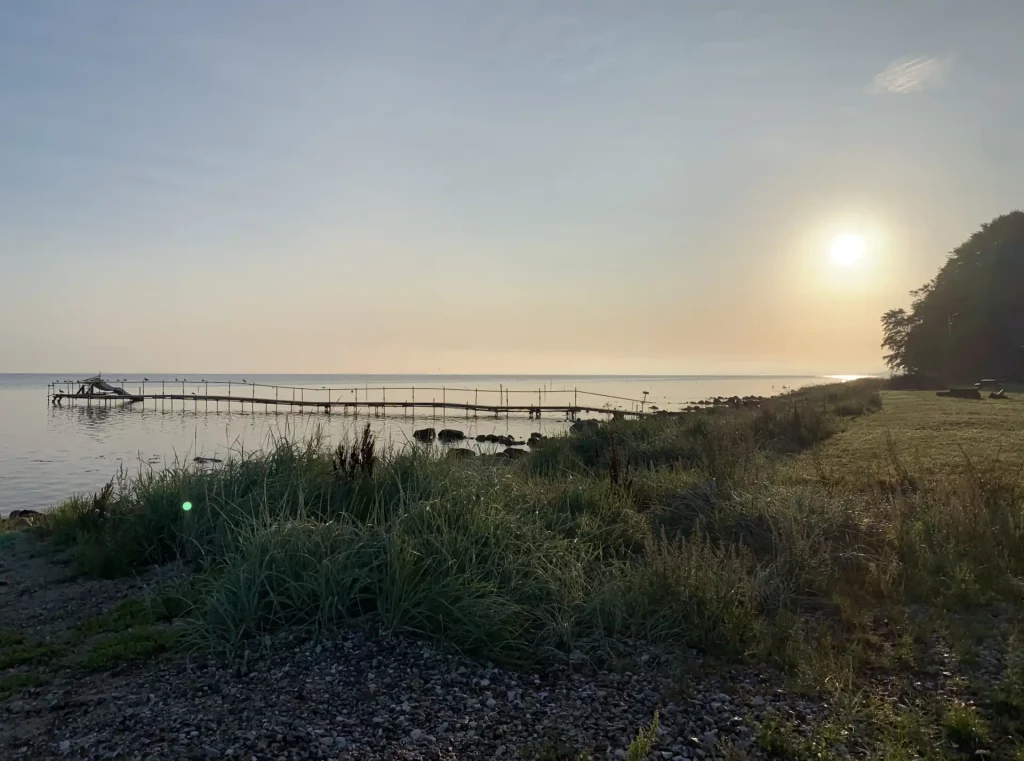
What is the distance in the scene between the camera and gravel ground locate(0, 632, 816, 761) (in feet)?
12.3

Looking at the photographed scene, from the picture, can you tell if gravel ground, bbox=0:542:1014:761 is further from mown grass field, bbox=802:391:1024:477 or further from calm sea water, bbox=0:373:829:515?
mown grass field, bbox=802:391:1024:477

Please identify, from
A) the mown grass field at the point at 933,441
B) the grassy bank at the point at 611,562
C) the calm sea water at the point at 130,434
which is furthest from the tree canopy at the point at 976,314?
the grassy bank at the point at 611,562

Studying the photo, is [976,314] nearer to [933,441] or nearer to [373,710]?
[933,441]

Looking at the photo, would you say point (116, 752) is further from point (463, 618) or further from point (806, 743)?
point (806, 743)

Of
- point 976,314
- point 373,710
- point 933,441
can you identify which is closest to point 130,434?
point 933,441

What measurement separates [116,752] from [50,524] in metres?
7.18

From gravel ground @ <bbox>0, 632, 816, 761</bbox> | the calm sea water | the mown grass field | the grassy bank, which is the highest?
the mown grass field

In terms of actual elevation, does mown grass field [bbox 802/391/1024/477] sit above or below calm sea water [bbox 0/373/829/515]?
above

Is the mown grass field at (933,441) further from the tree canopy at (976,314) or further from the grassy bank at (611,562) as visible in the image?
the tree canopy at (976,314)

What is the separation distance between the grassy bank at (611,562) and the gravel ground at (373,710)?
297mm

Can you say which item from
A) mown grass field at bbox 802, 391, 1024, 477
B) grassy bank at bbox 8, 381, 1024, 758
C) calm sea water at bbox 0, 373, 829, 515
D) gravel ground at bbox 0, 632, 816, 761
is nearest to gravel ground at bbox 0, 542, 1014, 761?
A: gravel ground at bbox 0, 632, 816, 761

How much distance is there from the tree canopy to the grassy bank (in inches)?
1863

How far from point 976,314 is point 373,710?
57065 millimetres

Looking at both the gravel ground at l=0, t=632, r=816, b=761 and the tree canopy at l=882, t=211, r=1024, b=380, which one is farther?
the tree canopy at l=882, t=211, r=1024, b=380
